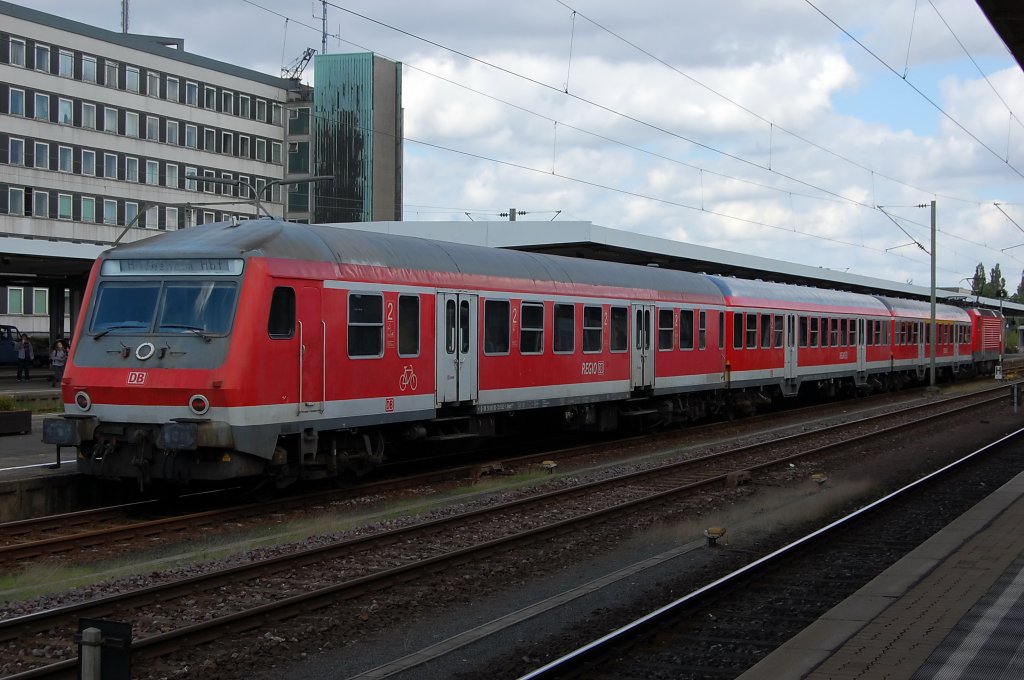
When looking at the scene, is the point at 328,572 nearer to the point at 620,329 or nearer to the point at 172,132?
the point at 620,329

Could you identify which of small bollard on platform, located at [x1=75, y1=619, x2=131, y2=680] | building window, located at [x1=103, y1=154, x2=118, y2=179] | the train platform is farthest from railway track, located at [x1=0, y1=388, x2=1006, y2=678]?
building window, located at [x1=103, y1=154, x2=118, y2=179]

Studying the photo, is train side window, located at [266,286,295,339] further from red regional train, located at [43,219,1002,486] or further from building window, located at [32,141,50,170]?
building window, located at [32,141,50,170]

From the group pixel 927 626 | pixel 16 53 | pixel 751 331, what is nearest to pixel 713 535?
pixel 927 626

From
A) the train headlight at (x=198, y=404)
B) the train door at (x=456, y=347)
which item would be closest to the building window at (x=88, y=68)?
the train door at (x=456, y=347)

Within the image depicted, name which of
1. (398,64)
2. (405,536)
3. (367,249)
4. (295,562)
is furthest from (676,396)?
(398,64)

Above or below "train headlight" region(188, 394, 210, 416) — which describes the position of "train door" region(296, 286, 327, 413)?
above

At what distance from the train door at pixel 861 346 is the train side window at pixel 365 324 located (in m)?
23.8

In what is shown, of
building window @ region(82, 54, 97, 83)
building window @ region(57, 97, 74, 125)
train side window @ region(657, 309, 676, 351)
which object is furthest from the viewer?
building window @ region(82, 54, 97, 83)

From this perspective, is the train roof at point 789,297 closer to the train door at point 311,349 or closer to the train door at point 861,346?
the train door at point 861,346

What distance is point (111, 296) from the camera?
13.3 m

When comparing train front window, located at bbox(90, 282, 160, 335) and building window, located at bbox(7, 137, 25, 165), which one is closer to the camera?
train front window, located at bbox(90, 282, 160, 335)

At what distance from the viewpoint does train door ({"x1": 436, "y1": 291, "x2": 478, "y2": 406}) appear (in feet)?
52.0

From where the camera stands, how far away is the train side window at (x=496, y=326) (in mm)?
16938

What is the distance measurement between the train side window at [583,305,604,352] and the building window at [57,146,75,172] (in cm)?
5023
